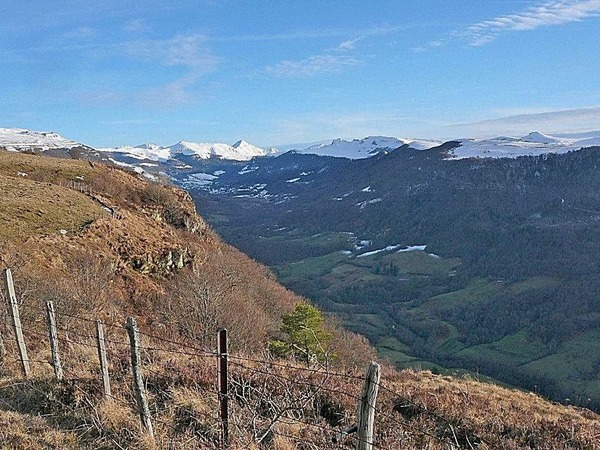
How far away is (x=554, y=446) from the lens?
30.8 feet

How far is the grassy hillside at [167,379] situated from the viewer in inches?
296

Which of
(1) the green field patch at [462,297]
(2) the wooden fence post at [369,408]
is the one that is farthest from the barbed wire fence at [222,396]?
(1) the green field patch at [462,297]

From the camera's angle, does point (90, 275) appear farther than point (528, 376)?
No

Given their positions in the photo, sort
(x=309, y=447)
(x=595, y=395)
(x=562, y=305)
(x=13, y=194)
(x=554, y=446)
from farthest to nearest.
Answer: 1. (x=562, y=305)
2. (x=595, y=395)
3. (x=13, y=194)
4. (x=554, y=446)
5. (x=309, y=447)

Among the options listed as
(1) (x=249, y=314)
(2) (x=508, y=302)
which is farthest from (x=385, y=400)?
(2) (x=508, y=302)

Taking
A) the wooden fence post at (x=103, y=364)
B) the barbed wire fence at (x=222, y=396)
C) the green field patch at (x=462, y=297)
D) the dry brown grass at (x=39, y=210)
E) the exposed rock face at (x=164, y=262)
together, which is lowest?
the green field patch at (x=462, y=297)

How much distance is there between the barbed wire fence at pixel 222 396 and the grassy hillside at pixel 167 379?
36 mm

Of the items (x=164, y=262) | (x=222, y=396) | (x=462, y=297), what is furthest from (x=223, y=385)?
(x=462, y=297)

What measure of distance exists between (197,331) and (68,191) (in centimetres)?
2444

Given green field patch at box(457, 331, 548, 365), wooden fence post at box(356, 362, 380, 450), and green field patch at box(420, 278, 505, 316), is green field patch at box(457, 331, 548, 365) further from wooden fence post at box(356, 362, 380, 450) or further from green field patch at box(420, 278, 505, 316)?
wooden fence post at box(356, 362, 380, 450)

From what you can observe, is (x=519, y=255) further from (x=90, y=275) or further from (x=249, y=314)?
(x=90, y=275)

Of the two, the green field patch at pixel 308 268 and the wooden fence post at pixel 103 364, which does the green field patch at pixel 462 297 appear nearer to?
the green field patch at pixel 308 268

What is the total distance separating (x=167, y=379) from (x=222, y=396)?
123 inches

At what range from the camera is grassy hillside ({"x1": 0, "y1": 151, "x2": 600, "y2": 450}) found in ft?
24.7
